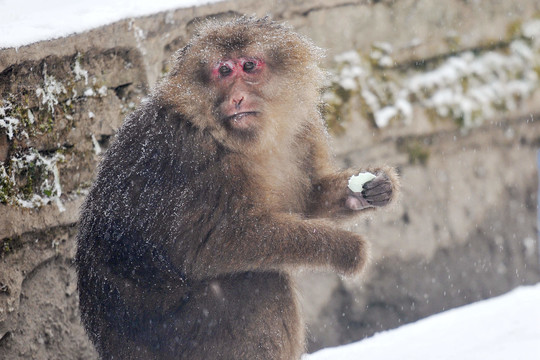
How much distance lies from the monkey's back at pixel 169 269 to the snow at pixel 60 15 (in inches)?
34.1

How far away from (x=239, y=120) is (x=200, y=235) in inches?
20.1

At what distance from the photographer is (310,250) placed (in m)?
3.26

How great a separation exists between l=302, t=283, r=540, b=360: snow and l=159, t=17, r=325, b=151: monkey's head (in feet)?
4.71

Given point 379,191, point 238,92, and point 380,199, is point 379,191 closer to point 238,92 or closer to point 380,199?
point 380,199

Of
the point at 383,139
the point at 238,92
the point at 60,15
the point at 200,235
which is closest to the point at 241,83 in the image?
the point at 238,92

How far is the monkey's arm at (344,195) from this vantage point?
3533mm

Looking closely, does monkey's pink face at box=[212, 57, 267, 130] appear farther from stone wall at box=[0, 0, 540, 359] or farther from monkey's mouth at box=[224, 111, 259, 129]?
stone wall at box=[0, 0, 540, 359]

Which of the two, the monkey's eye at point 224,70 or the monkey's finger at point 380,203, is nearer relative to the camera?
the monkey's eye at point 224,70

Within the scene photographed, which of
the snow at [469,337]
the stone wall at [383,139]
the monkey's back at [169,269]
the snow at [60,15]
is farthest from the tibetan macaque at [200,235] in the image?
the snow at [469,337]

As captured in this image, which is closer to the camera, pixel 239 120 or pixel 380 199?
pixel 239 120

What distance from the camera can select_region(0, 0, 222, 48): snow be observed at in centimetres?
369

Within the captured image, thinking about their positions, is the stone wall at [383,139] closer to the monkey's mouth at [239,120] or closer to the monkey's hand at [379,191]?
the monkey's mouth at [239,120]

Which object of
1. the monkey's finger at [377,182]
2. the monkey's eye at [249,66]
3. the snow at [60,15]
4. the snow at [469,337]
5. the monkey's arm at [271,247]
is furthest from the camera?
the snow at [469,337]

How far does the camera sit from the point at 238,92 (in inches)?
127
